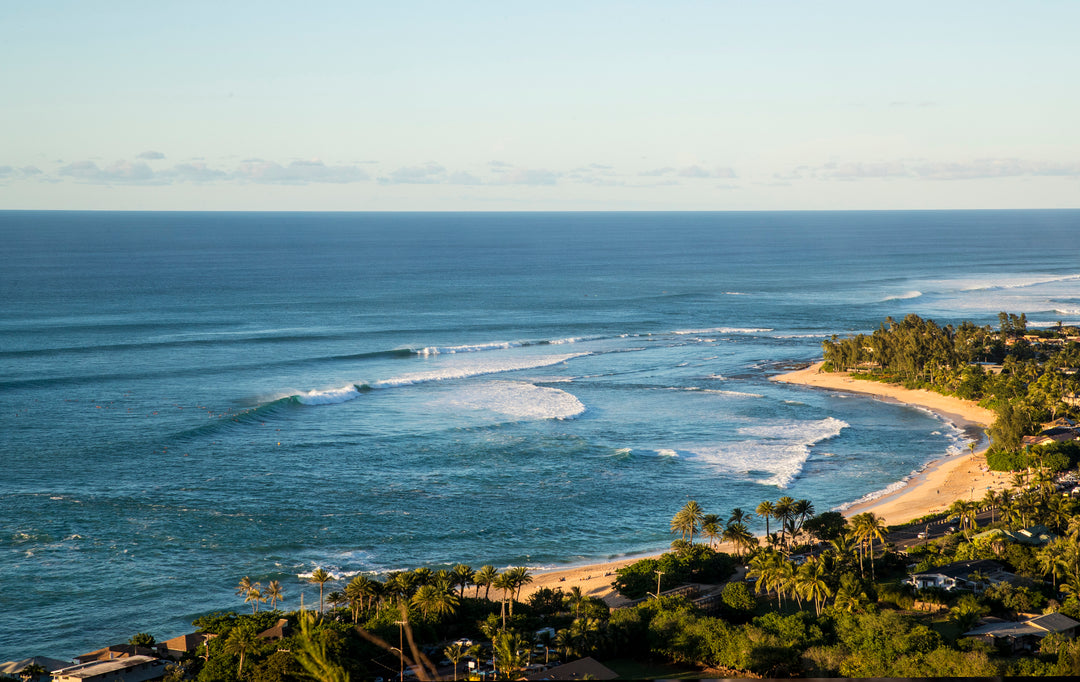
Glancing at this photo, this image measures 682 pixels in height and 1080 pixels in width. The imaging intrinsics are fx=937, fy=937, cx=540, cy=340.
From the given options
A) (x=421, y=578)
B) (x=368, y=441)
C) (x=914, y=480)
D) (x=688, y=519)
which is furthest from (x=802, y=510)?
(x=368, y=441)

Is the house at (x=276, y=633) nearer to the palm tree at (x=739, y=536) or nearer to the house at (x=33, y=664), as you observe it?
the house at (x=33, y=664)

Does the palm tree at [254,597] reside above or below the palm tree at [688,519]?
below

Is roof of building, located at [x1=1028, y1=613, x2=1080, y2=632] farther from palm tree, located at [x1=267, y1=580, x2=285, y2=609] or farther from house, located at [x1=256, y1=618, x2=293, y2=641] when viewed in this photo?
palm tree, located at [x1=267, y1=580, x2=285, y2=609]

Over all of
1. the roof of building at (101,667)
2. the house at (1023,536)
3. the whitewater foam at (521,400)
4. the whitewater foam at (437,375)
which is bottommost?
the roof of building at (101,667)

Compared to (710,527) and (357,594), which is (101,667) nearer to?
(357,594)

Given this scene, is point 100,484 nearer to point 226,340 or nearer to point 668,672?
point 668,672

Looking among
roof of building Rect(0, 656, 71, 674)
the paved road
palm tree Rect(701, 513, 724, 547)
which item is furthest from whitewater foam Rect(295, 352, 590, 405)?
the paved road

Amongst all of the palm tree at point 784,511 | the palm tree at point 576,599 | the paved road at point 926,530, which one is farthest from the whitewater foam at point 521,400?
the palm tree at point 576,599
